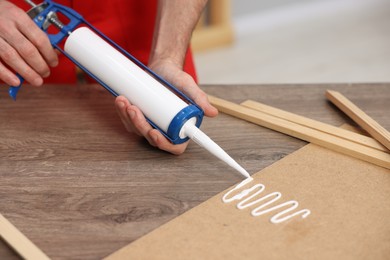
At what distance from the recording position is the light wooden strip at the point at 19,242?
1.96 ft

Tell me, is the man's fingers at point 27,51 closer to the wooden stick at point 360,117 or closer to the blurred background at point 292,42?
the wooden stick at point 360,117

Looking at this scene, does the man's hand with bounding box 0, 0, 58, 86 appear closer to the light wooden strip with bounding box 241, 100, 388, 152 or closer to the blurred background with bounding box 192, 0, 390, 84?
the light wooden strip with bounding box 241, 100, 388, 152

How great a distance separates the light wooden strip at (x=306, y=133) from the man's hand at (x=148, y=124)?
4.0 inches

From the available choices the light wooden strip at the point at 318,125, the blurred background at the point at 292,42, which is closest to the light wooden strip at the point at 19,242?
the light wooden strip at the point at 318,125

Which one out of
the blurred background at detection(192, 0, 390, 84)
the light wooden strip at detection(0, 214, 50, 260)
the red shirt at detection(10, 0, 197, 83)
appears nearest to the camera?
the light wooden strip at detection(0, 214, 50, 260)

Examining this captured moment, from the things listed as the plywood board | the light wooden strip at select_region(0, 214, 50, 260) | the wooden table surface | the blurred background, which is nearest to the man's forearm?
the wooden table surface

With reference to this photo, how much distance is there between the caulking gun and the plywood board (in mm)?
91

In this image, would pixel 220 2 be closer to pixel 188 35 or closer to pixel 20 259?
pixel 188 35

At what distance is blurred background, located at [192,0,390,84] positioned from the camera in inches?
102

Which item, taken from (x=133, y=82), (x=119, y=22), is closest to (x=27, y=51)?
(x=133, y=82)

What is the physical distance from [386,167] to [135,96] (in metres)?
0.38

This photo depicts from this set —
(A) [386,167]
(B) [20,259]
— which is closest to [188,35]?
(A) [386,167]

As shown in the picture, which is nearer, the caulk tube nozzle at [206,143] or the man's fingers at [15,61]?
the caulk tube nozzle at [206,143]

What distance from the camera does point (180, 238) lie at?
63cm
